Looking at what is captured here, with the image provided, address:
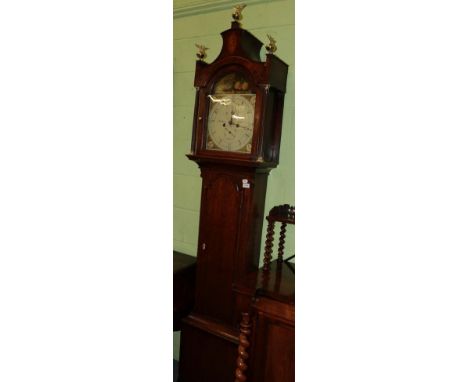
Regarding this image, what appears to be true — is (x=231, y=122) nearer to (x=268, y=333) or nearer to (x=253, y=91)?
(x=253, y=91)

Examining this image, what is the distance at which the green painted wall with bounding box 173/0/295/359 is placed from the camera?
5.64 ft

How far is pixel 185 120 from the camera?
2.14 metres

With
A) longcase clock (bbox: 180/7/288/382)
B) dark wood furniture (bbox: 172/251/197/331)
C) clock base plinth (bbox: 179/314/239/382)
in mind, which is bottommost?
Answer: clock base plinth (bbox: 179/314/239/382)

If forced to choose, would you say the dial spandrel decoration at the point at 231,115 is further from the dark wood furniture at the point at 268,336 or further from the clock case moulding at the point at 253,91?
the dark wood furniture at the point at 268,336

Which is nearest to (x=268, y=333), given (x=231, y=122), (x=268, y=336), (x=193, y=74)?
(x=268, y=336)

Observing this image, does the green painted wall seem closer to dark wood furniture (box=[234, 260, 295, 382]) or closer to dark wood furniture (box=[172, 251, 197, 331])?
dark wood furniture (box=[172, 251, 197, 331])

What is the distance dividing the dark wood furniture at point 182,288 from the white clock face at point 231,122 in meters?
0.70

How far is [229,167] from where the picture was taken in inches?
62.7

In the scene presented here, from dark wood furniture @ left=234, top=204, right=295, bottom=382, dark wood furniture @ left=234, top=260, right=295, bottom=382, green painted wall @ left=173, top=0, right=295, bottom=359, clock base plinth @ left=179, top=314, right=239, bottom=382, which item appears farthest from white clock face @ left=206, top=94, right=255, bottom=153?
clock base plinth @ left=179, top=314, right=239, bottom=382

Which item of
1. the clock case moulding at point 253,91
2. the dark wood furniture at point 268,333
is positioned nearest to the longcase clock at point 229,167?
the clock case moulding at point 253,91

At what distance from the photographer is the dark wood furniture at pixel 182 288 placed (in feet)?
5.93
